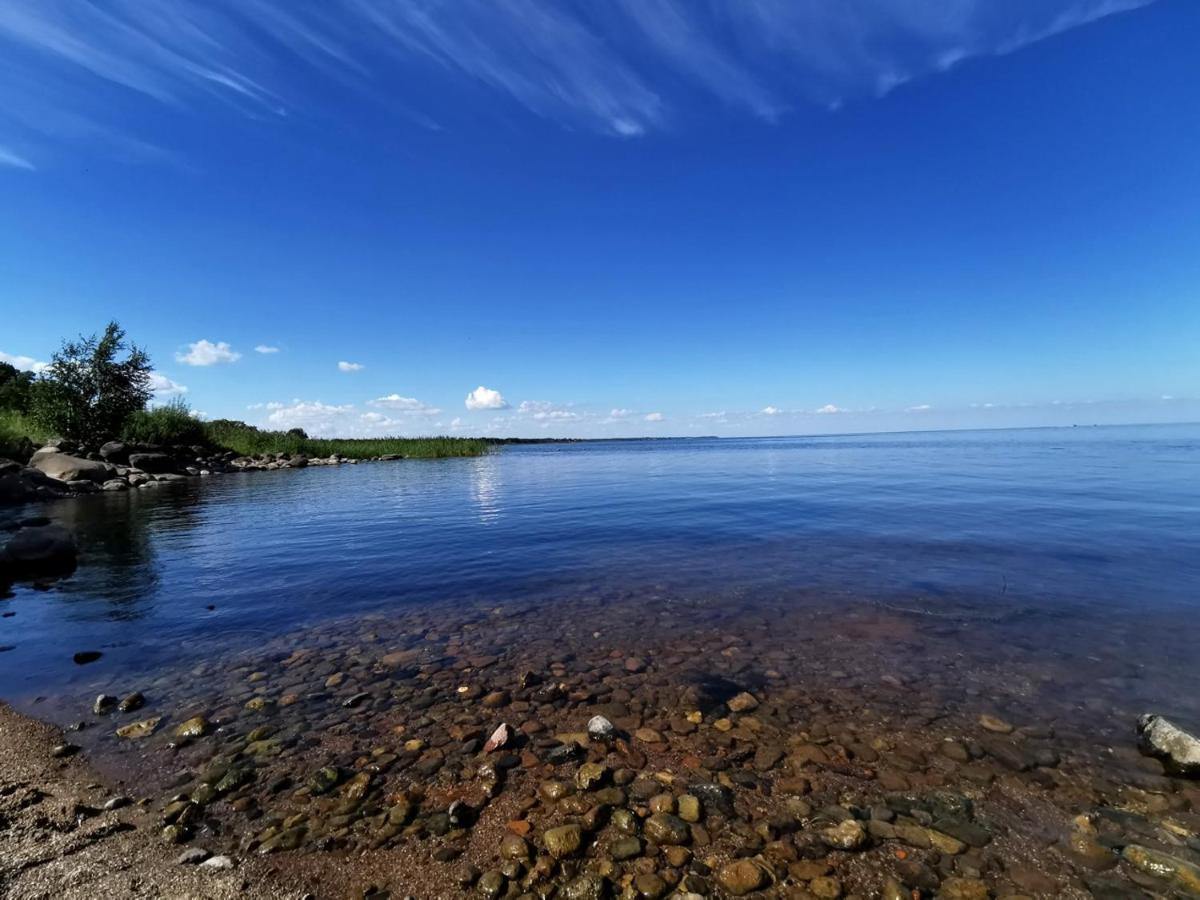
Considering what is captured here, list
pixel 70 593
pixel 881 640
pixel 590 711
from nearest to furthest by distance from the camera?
1. pixel 590 711
2. pixel 881 640
3. pixel 70 593

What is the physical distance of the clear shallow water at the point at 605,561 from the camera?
950cm

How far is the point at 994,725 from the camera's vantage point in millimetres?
6008

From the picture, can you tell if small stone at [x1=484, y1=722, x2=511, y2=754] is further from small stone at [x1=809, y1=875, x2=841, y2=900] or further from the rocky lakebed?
small stone at [x1=809, y1=875, x2=841, y2=900]

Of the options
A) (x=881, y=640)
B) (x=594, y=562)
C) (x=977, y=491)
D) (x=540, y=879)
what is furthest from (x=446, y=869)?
(x=977, y=491)

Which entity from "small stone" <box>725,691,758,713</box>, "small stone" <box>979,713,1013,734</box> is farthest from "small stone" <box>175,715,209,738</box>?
"small stone" <box>979,713,1013,734</box>

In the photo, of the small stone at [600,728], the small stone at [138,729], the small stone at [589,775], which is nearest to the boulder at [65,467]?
the small stone at [138,729]

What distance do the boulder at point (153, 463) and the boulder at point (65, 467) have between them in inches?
281

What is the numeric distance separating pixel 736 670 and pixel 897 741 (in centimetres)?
228

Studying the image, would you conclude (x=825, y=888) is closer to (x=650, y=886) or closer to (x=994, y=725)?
(x=650, y=886)

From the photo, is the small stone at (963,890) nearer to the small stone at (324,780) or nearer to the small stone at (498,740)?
the small stone at (498,740)

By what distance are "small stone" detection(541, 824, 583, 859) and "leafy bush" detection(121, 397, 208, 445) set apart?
63.2 metres

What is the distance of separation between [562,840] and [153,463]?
5733cm

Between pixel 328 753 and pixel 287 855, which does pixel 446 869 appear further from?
pixel 328 753

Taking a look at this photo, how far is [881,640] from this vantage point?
8.48 m
